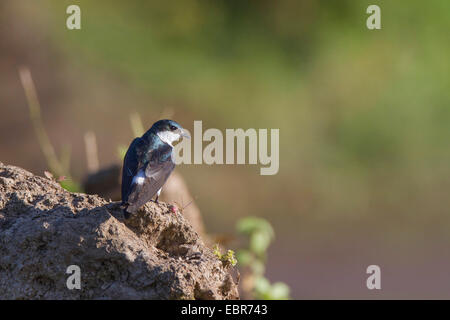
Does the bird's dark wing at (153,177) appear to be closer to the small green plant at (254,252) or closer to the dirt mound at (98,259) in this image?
the dirt mound at (98,259)

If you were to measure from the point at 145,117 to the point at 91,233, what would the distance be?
27.4ft

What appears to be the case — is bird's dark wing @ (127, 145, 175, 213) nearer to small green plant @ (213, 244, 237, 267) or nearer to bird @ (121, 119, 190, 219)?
bird @ (121, 119, 190, 219)

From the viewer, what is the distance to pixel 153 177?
159 inches

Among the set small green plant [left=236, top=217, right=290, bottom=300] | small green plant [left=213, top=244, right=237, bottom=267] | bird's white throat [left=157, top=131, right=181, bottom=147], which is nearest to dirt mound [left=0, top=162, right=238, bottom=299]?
small green plant [left=213, top=244, right=237, bottom=267]

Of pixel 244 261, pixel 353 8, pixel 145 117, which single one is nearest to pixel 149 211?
pixel 244 261

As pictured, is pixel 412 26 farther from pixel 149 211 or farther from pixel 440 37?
pixel 149 211

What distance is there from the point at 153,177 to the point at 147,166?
0.43 ft

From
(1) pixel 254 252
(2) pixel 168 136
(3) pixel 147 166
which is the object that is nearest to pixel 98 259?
(3) pixel 147 166

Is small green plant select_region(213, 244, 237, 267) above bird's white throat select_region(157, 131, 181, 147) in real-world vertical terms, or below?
below

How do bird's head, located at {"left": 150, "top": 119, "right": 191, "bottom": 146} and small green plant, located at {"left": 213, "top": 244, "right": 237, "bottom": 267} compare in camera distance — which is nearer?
small green plant, located at {"left": 213, "top": 244, "right": 237, "bottom": 267}

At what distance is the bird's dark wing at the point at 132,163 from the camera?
12.9 ft

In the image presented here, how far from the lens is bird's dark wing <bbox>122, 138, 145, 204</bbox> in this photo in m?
3.93

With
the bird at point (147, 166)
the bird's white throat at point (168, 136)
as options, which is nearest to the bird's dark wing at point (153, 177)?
the bird at point (147, 166)

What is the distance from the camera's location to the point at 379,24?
1239 cm
